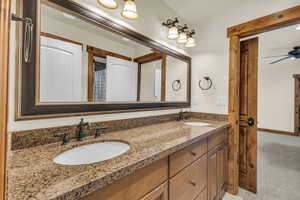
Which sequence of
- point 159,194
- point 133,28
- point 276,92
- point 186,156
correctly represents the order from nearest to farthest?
point 159,194 < point 186,156 < point 133,28 < point 276,92

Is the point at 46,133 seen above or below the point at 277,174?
above

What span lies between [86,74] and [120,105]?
1.34 feet

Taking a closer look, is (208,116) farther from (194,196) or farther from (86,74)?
(86,74)

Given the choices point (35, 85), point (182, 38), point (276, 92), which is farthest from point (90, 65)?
point (276, 92)

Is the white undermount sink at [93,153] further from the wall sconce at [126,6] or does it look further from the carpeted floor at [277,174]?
the carpeted floor at [277,174]

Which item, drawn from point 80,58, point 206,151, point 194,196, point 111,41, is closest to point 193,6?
point 111,41

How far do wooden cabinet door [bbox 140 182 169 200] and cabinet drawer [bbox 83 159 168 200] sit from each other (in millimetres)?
22

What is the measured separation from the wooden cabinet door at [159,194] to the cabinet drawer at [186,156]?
9 cm

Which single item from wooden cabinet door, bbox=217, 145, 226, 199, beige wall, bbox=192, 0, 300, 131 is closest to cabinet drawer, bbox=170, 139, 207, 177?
wooden cabinet door, bbox=217, 145, 226, 199

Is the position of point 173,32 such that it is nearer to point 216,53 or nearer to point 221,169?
point 216,53

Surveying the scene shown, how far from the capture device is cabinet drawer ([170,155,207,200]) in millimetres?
959

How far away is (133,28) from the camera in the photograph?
1443 mm

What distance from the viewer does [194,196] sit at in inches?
46.0

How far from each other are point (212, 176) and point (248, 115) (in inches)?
38.9
